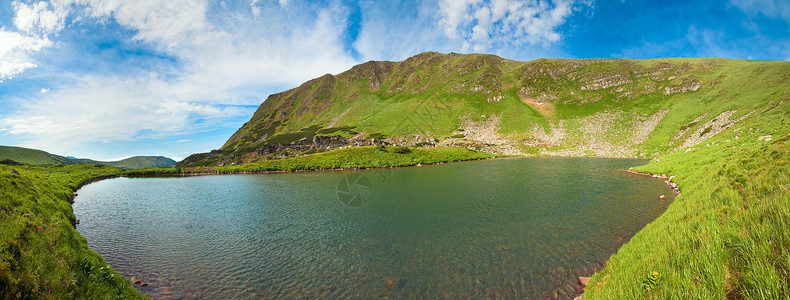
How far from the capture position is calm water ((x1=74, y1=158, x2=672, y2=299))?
14445mm

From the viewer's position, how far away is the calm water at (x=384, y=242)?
14.4m

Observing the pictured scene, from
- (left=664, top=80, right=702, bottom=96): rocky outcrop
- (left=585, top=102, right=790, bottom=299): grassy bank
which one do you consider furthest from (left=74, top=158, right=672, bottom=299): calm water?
(left=664, top=80, right=702, bottom=96): rocky outcrop

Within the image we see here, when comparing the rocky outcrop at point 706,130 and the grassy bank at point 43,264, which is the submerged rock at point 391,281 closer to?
the grassy bank at point 43,264

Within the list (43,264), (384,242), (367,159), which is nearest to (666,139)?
(367,159)

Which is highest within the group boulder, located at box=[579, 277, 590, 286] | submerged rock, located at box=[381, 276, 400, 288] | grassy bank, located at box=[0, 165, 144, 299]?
grassy bank, located at box=[0, 165, 144, 299]

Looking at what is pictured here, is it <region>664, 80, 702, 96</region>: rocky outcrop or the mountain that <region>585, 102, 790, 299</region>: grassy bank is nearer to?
the mountain

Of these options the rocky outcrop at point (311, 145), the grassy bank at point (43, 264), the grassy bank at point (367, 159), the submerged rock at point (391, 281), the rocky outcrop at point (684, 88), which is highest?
the rocky outcrop at point (684, 88)

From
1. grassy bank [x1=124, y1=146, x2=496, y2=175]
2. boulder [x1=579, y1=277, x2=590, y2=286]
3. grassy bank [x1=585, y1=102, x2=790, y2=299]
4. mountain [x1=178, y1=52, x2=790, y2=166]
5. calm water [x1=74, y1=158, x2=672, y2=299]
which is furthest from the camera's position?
grassy bank [x1=124, y1=146, x2=496, y2=175]

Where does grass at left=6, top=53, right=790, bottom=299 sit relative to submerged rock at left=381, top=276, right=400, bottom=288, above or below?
above

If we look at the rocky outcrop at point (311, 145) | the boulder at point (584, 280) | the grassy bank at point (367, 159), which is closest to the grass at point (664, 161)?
the grassy bank at point (367, 159)

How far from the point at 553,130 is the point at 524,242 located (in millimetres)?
133923

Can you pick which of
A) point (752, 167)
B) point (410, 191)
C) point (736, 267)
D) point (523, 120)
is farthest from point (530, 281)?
point (523, 120)

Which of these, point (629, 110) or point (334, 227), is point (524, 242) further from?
point (629, 110)

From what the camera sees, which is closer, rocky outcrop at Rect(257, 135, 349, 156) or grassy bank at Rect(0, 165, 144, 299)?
grassy bank at Rect(0, 165, 144, 299)
